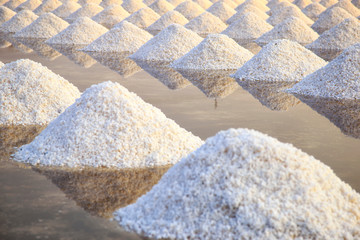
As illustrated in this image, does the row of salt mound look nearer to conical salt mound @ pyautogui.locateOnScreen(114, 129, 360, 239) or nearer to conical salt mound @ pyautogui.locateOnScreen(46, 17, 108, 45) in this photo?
conical salt mound @ pyautogui.locateOnScreen(114, 129, 360, 239)

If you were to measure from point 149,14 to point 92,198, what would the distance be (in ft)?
64.3

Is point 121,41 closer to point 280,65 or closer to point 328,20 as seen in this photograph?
point 280,65

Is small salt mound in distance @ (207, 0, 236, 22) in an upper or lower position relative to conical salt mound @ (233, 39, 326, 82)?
lower

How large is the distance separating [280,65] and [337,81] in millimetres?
1877

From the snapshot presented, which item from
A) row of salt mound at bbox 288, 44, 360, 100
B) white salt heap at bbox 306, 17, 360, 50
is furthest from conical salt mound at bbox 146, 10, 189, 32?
row of salt mound at bbox 288, 44, 360, 100

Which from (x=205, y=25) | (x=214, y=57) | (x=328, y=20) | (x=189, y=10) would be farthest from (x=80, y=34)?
(x=189, y=10)

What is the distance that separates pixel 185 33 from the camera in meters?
14.5

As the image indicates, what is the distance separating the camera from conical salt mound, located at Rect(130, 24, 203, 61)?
13.6m

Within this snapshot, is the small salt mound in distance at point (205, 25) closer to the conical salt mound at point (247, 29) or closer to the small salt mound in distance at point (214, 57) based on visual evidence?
the conical salt mound at point (247, 29)

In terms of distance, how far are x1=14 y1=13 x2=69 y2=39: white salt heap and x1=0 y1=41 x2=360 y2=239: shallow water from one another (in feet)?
14.8

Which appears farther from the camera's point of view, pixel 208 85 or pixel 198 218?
pixel 208 85

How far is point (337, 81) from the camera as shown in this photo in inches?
374

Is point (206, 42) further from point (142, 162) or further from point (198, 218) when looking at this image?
point (198, 218)

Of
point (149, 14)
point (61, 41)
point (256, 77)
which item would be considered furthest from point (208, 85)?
point (149, 14)
